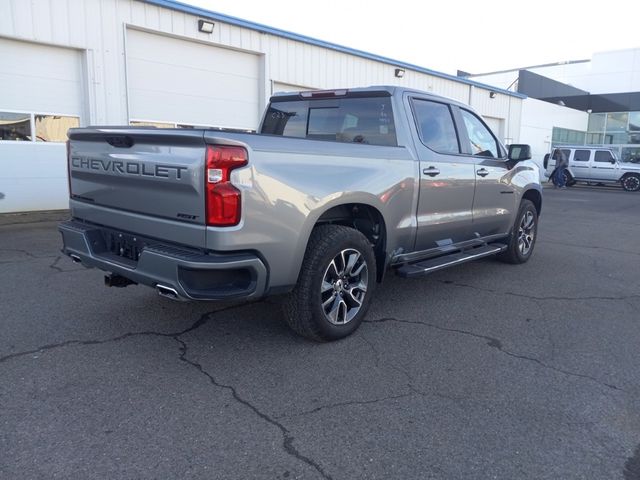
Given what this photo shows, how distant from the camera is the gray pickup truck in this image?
10.7ft

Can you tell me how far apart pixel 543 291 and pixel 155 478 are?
4.63 m

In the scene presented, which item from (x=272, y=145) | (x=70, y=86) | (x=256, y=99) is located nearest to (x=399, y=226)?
(x=272, y=145)

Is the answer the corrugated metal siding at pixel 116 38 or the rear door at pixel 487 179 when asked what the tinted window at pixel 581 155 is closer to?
the corrugated metal siding at pixel 116 38

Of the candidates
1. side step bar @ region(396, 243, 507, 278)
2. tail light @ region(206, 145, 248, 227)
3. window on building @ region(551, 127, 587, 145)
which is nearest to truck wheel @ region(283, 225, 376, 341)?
side step bar @ region(396, 243, 507, 278)

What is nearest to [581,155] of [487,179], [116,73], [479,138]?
[116,73]

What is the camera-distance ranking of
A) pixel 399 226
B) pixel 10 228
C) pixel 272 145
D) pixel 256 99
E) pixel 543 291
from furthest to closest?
pixel 256 99 < pixel 10 228 < pixel 543 291 < pixel 399 226 < pixel 272 145

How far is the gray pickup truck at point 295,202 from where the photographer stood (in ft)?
10.7

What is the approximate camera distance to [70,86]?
1048 centimetres

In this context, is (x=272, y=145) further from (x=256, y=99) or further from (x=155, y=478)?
(x=256, y=99)

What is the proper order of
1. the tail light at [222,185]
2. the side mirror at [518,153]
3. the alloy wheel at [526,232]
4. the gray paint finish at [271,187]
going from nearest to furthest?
1. the tail light at [222,185]
2. the gray paint finish at [271,187]
3. the side mirror at [518,153]
4. the alloy wheel at [526,232]

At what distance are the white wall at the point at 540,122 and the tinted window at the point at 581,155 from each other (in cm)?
265

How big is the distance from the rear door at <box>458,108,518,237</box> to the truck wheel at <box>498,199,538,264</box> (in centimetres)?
34

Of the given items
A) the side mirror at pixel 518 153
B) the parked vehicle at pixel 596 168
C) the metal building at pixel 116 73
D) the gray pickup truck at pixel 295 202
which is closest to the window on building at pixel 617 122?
the parked vehicle at pixel 596 168

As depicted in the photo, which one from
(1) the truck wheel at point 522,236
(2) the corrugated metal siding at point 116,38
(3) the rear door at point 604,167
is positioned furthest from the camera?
(3) the rear door at point 604,167
